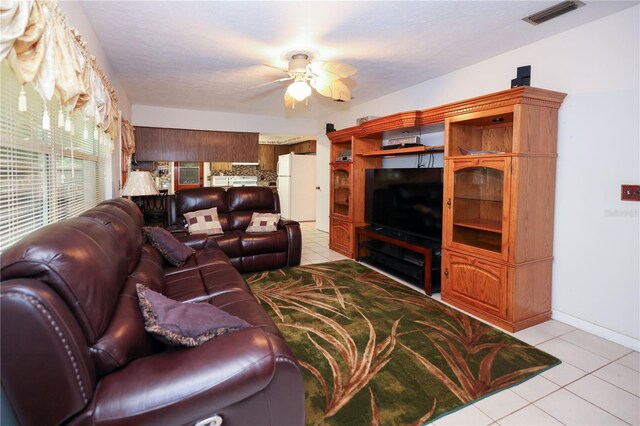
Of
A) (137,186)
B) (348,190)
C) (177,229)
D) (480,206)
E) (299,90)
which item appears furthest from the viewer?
(348,190)

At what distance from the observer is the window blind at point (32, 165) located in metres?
1.48

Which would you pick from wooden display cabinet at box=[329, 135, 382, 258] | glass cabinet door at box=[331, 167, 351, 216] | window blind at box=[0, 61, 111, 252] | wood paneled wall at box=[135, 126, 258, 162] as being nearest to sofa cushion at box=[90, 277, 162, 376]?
window blind at box=[0, 61, 111, 252]

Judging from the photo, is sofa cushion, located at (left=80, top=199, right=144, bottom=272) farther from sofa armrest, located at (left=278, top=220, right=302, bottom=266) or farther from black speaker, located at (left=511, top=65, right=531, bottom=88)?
black speaker, located at (left=511, top=65, right=531, bottom=88)

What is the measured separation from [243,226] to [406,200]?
221cm

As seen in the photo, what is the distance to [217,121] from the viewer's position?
254 inches

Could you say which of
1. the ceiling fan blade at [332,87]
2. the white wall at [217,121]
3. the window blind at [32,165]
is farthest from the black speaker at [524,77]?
the white wall at [217,121]

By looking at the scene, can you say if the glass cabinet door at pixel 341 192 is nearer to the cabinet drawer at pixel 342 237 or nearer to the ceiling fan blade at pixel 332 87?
the cabinet drawer at pixel 342 237

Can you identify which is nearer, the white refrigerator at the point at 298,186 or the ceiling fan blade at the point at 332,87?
the ceiling fan blade at the point at 332,87

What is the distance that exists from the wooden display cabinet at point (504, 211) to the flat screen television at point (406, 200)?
306mm

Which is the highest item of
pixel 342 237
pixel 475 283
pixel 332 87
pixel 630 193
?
pixel 332 87

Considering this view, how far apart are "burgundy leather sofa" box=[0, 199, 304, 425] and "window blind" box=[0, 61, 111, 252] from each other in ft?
1.23

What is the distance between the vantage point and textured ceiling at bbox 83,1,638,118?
96.2 inches

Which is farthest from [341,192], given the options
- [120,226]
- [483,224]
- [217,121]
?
[120,226]

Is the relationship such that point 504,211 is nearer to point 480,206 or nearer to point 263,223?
point 480,206
